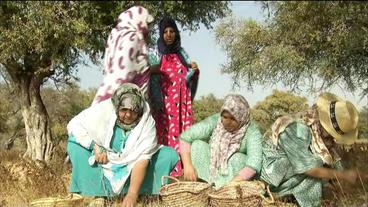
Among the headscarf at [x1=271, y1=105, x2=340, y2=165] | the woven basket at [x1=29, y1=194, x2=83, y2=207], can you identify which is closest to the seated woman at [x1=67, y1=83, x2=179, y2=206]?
the woven basket at [x1=29, y1=194, x2=83, y2=207]

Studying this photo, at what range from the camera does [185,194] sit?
5336mm

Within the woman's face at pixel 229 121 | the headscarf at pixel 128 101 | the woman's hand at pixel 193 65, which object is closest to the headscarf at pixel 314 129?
the woman's face at pixel 229 121

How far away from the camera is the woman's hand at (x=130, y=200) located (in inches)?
211

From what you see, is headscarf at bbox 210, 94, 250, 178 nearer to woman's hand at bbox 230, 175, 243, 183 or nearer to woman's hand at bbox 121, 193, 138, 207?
woman's hand at bbox 230, 175, 243, 183

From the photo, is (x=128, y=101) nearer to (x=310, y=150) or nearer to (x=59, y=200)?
(x=59, y=200)

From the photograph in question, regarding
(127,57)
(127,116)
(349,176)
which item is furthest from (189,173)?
(127,57)

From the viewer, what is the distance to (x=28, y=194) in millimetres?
6723

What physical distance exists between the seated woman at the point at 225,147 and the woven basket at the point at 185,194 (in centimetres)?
39

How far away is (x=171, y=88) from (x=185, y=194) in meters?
2.37

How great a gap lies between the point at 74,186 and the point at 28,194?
3.45 feet

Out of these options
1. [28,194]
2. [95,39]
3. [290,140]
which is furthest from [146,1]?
[290,140]

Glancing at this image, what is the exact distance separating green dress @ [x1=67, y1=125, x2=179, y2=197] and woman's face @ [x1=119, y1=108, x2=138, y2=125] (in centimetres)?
11

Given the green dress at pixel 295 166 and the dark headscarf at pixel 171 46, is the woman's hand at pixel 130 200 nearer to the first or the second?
the green dress at pixel 295 166

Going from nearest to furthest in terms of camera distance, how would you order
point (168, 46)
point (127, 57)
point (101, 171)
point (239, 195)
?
point (239, 195)
point (101, 171)
point (127, 57)
point (168, 46)
